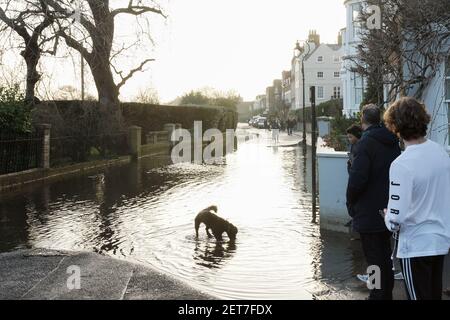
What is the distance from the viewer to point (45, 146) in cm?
1711

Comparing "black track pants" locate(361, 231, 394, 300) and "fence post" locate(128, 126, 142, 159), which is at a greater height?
"fence post" locate(128, 126, 142, 159)

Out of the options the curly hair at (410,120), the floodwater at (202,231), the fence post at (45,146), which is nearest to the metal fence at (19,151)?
the fence post at (45,146)

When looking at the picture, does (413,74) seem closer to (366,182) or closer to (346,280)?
(346,280)

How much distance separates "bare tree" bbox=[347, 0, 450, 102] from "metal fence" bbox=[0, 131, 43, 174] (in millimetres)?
9863

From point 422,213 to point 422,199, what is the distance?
0.09 meters

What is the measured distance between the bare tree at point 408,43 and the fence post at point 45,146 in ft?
34.1

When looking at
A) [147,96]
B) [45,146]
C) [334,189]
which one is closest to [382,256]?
[334,189]

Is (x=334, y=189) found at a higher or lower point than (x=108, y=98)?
lower

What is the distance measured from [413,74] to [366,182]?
5.99 m

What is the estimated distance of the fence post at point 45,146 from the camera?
16919mm

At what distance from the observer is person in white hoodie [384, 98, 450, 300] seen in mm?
3402

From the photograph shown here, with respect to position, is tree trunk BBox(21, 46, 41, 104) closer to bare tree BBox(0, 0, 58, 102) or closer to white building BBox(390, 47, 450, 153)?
bare tree BBox(0, 0, 58, 102)

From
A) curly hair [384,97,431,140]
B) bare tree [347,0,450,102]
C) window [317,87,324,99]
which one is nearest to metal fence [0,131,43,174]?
bare tree [347,0,450,102]

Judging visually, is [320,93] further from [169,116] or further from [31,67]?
[31,67]
